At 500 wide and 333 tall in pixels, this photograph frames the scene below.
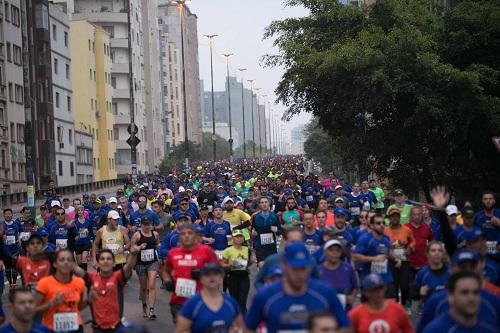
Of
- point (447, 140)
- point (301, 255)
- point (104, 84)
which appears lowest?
point (301, 255)

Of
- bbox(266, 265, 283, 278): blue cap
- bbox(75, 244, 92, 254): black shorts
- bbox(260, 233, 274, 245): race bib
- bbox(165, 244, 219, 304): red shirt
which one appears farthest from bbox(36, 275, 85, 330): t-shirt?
bbox(75, 244, 92, 254): black shorts

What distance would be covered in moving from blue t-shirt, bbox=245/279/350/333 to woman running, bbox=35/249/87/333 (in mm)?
3229

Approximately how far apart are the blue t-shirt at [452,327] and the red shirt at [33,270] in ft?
22.7

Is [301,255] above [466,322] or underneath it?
above

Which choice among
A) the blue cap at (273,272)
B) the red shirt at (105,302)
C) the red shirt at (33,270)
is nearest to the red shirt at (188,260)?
the red shirt at (105,302)

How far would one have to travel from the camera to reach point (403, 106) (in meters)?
31.2

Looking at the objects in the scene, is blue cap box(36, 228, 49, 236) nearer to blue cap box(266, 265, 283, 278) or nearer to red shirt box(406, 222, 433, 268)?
red shirt box(406, 222, 433, 268)

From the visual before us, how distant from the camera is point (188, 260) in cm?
1170

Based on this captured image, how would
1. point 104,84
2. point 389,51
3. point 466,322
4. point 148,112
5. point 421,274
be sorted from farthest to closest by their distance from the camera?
point 148,112 → point 104,84 → point 389,51 → point 421,274 → point 466,322

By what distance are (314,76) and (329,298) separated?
24595 mm

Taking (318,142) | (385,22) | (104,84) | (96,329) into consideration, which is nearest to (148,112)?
(104,84)

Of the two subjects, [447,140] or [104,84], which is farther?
[104,84]

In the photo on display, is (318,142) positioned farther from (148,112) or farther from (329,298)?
(329,298)

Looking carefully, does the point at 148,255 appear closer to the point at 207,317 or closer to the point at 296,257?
the point at 207,317
